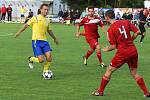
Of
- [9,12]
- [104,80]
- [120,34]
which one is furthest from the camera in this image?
[9,12]

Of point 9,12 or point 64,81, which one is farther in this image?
point 9,12

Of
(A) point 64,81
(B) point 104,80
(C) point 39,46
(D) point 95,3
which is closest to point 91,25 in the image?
(C) point 39,46

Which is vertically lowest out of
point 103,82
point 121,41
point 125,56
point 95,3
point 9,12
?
point 9,12

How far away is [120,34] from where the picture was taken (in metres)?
11.1

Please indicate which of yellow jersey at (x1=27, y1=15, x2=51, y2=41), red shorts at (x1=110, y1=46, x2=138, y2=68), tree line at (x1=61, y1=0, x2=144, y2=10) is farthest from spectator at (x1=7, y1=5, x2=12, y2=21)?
red shorts at (x1=110, y1=46, x2=138, y2=68)

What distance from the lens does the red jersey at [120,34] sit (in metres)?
11.0

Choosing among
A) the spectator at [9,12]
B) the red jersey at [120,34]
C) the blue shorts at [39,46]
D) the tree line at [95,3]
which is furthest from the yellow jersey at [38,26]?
the tree line at [95,3]

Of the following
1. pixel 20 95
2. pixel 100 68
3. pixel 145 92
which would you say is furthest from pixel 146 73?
pixel 20 95

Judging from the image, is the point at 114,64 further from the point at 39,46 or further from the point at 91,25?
the point at 91,25

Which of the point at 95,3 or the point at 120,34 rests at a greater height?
the point at 120,34

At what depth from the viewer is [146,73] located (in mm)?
15805

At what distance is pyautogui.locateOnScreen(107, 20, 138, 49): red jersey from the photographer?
11.0 meters

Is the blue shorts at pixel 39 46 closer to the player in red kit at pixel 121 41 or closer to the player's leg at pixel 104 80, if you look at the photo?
the player's leg at pixel 104 80

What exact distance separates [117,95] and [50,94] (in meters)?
1.44
